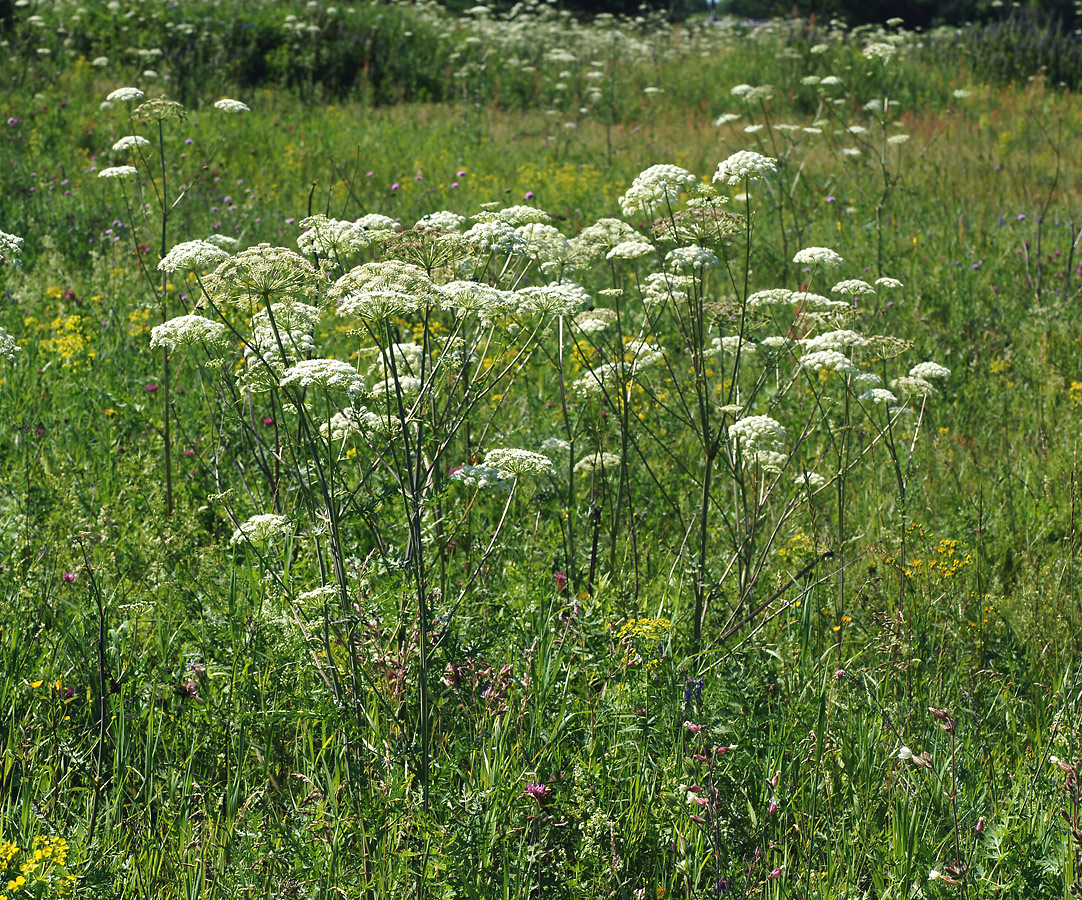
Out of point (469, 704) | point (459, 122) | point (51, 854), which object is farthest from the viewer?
point (459, 122)

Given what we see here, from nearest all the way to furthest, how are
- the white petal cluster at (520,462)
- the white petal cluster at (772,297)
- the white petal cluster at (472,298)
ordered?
the white petal cluster at (472,298)
the white petal cluster at (520,462)
the white petal cluster at (772,297)

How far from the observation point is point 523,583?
3.25 m

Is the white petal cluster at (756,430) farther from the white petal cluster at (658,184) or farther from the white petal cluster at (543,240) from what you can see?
the white petal cluster at (543,240)

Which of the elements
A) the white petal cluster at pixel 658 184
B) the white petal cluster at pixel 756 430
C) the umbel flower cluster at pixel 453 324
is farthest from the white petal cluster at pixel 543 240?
the white petal cluster at pixel 756 430

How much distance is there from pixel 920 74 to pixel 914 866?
1487cm

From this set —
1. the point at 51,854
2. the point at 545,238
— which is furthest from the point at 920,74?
the point at 51,854

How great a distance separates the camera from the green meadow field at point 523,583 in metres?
2.18

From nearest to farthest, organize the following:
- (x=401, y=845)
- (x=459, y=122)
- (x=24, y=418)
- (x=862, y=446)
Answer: (x=401, y=845), (x=24, y=418), (x=862, y=446), (x=459, y=122)

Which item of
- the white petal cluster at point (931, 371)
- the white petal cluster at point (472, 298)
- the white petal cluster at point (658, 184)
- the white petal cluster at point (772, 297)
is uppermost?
the white petal cluster at point (658, 184)

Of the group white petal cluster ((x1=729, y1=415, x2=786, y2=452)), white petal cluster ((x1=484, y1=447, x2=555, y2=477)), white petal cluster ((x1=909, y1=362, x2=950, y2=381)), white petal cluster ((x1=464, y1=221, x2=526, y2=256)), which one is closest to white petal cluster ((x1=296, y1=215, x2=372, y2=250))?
white petal cluster ((x1=464, y1=221, x2=526, y2=256))

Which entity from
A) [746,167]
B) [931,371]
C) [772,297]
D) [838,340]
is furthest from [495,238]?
[931,371]

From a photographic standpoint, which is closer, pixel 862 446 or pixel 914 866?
pixel 914 866

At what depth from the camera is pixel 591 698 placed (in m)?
2.84

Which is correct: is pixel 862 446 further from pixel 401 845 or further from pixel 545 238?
pixel 401 845
